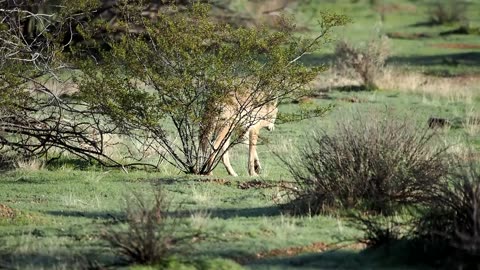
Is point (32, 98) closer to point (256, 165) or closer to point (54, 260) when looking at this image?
point (256, 165)

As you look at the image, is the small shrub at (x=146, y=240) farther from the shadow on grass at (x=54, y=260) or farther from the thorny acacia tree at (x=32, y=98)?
the thorny acacia tree at (x=32, y=98)

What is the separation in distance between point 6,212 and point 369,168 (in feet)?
15.9

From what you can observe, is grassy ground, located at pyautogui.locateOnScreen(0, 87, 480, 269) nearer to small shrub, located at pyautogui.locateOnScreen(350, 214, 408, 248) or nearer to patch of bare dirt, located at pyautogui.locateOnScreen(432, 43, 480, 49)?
small shrub, located at pyautogui.locateOnScreen(350, 214, 408, 248)

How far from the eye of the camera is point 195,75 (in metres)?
17.8

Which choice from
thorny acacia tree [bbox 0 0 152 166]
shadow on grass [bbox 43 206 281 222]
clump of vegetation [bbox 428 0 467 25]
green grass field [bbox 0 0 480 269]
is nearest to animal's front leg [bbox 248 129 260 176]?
green grass field [bbox 0 0 480 269]

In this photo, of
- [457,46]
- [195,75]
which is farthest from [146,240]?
[457,46]

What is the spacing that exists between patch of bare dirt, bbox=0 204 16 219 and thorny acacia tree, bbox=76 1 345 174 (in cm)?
462

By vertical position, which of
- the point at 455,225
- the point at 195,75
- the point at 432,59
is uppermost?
the point at 432,59

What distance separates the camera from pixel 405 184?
44.0ft

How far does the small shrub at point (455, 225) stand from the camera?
9.78m

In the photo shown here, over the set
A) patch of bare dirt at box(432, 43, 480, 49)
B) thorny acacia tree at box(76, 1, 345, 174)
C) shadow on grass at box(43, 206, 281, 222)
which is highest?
patch of bare dirt at box(432, 43, 480, 49)

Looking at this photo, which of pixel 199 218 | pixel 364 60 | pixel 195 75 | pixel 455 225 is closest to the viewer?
pixel 455 225

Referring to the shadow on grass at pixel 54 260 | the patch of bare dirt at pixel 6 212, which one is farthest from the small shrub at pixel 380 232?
the patch of bare dirt at pixel 6 212

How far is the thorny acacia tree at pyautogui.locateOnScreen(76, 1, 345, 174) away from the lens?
1769cm
